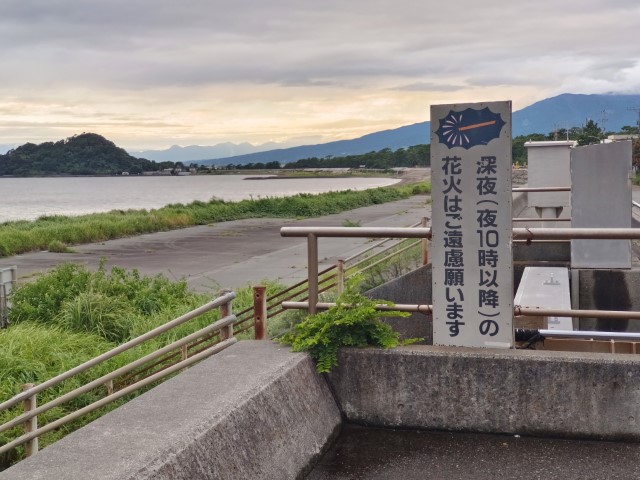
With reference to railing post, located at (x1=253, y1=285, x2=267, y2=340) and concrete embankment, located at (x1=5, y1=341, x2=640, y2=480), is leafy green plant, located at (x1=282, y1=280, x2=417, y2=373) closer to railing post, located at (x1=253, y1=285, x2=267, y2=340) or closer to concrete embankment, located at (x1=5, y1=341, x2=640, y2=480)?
concrete embankment, located at (x1=5, y1=341, x2=640, y2=480)

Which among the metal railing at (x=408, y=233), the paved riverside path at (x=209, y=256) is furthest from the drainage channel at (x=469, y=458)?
the paved riverside path at (x=209, y=256)

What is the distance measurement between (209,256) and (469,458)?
1746 cm

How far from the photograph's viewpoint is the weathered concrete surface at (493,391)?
183 inches

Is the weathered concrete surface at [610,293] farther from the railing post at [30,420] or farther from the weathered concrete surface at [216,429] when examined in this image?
the railing post at [30,420]

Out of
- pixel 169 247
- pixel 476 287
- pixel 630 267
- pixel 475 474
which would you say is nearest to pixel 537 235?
pixel 476 287

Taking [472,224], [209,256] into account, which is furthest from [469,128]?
A: [209,256]

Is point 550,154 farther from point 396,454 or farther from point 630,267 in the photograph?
point 396,454

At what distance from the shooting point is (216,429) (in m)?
3.76

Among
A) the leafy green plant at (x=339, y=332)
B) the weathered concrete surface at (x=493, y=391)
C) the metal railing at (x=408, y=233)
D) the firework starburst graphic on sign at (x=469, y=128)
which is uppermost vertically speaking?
the firework starburst graphic on sign at (x=469, y=128)

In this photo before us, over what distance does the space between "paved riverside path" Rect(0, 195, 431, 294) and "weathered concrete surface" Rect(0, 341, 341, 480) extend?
9.92 meters

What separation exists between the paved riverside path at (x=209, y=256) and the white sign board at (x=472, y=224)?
993 cm

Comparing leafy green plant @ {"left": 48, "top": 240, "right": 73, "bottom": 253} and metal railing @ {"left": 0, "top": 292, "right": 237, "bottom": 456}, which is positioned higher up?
metal railing @ {"left": 0, "top": 292, "right": 237, "bottom": 456}

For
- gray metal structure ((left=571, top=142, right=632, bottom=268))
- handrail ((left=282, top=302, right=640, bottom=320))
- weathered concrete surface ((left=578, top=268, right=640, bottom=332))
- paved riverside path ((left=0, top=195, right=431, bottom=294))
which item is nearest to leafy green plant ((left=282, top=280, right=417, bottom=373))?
handrail ((left=282, top=302, right=640, bottom=320))

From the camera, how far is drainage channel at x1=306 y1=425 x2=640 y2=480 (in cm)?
428
